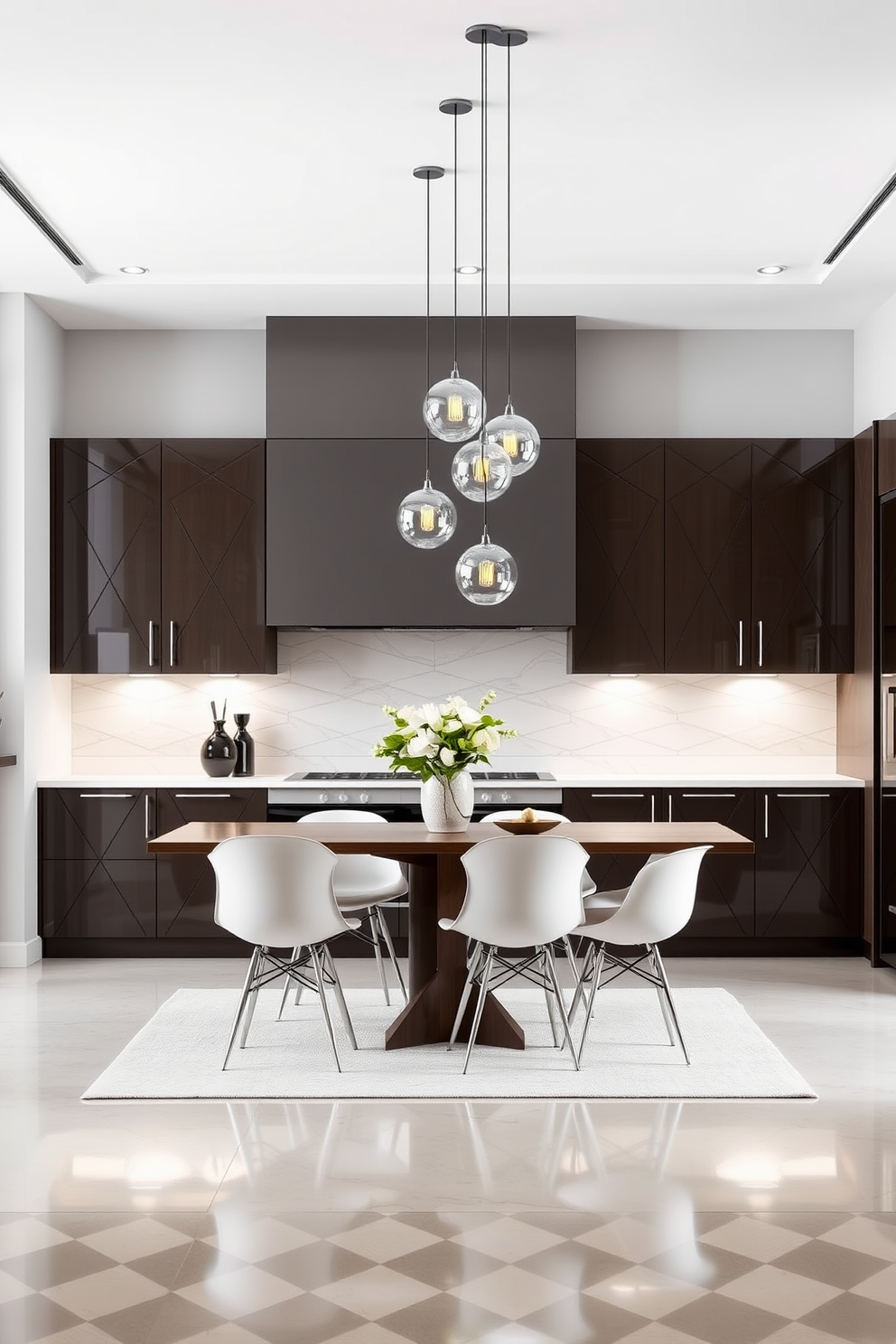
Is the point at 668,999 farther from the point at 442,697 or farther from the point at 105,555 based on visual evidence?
the point at 105,555

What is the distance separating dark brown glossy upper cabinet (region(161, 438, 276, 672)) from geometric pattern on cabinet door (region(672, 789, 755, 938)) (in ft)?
7.64

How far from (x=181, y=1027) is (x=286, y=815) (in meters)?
1.41

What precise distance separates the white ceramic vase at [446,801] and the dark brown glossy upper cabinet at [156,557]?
1.95 m

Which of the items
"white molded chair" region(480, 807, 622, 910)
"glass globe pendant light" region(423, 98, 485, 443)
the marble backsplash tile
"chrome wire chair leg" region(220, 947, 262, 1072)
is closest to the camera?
"glass globe pendant light" region(423, 98, 485, 443)

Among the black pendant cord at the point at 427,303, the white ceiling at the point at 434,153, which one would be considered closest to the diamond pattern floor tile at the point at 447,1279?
the black pendant cord at the point at 427,303

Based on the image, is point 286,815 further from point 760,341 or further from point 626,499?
point 760,341

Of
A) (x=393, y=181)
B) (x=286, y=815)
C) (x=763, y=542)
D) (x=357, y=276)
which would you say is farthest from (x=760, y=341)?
(x=286, y=815)

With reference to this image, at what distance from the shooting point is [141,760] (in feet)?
21.8

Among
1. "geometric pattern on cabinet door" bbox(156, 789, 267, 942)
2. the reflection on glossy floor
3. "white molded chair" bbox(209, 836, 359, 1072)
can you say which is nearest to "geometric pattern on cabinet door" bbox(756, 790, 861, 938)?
the reflection on glossy floor

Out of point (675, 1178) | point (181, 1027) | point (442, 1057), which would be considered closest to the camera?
point (675, 1178)

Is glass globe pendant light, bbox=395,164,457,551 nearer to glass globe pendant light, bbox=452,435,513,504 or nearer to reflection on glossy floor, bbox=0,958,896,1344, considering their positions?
glass globe pendant light, bbox=452,435,513,504

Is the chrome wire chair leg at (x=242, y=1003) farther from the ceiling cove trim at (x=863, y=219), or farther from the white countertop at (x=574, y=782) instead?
the ceiling cove trim at (x=863, y=219)

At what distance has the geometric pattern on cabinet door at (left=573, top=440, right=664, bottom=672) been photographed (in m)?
6.33

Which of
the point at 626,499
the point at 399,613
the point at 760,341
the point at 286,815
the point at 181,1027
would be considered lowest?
the point at 181,1027
